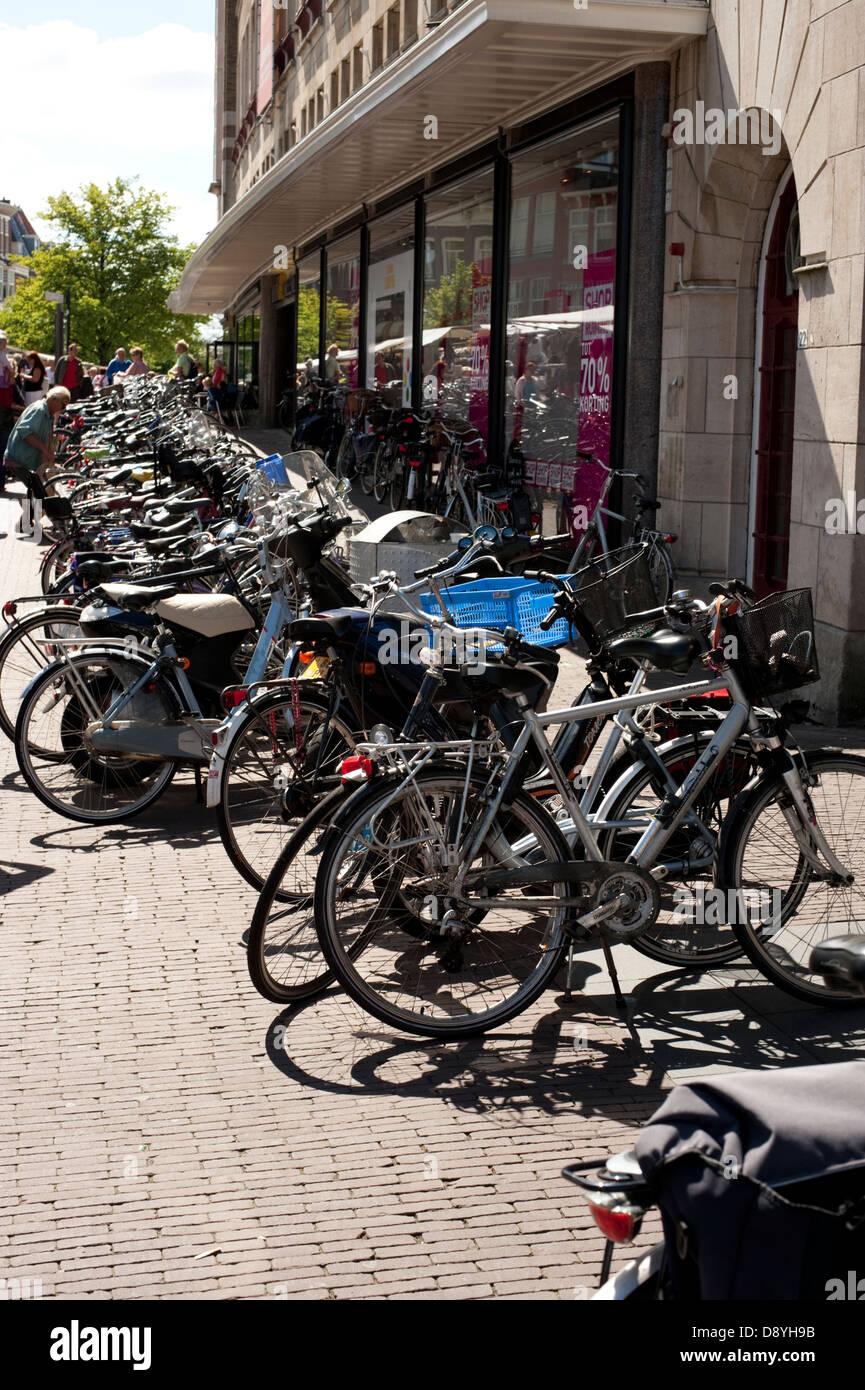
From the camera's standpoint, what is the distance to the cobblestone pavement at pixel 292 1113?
3264 mm

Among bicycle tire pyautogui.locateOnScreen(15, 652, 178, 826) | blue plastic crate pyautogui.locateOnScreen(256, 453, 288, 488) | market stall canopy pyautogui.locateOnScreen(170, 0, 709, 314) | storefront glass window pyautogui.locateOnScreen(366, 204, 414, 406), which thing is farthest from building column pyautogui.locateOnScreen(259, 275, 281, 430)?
bicycle tire pyautogui.locateOnScreen(15, 652, 178, 826)

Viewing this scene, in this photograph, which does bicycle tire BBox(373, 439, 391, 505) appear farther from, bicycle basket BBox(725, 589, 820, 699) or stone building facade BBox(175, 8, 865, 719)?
bicycle basket BBox(725, 589, 820, 699)

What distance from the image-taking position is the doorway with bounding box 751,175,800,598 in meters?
11.1

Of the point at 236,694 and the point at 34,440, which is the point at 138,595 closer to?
the point at 236,694

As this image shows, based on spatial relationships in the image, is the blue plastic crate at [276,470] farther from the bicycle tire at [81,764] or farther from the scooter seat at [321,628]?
the scooter seat at [321,628]

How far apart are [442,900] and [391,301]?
18380 mm

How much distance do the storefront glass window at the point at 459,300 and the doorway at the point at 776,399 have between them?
17.0 feet

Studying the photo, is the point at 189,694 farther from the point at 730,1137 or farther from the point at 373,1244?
the point at 730,1137

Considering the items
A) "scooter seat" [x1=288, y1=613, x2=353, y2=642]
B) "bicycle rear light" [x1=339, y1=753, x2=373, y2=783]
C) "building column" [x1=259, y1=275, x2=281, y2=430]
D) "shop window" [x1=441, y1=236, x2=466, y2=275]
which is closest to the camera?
"bicycle rear light" [x1=339, y1=753, x2=373, y2=783]

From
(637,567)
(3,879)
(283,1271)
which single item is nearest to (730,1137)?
(283,1271)

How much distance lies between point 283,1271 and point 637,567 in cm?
295

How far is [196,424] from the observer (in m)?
15.2

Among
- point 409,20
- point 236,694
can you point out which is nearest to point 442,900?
point 236,694

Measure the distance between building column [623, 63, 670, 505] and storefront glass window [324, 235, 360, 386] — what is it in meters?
12.6
